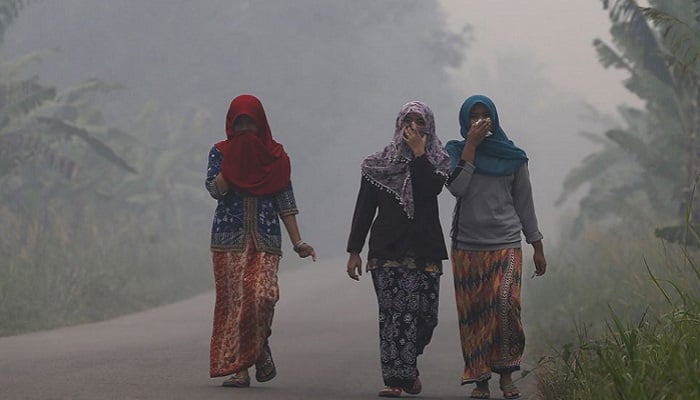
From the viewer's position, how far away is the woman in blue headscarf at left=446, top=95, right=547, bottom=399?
8.90 m

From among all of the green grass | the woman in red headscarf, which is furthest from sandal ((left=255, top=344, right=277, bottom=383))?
the green grass

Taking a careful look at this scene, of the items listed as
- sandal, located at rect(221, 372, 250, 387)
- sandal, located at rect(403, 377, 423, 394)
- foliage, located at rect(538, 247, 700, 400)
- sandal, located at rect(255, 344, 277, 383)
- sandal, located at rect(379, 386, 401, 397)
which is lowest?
foliage, located at rect(538, 247, 700, 400)

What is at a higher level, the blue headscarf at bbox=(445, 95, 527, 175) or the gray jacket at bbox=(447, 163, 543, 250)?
the blue headscarf at bbox=(445, 95, 527, 175)

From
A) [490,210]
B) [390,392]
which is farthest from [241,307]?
[490,210]

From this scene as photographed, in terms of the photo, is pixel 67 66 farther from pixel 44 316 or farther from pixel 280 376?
pixel 280 376

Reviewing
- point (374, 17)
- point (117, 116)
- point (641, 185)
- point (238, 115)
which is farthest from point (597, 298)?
point (374, 17)

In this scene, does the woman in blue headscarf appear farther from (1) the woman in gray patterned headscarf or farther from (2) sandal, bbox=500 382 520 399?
(1) the woman in gray patterned headscarf

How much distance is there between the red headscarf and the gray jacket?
4.23 ft

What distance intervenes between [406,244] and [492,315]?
0.75 m

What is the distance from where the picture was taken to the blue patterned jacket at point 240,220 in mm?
9391

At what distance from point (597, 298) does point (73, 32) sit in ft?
90.0

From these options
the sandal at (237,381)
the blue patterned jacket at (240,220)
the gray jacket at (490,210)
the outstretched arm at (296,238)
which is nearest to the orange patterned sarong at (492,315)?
the gray jacket at (490,210)

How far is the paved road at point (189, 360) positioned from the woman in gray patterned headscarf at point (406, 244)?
35cm

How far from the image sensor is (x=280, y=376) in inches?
396
